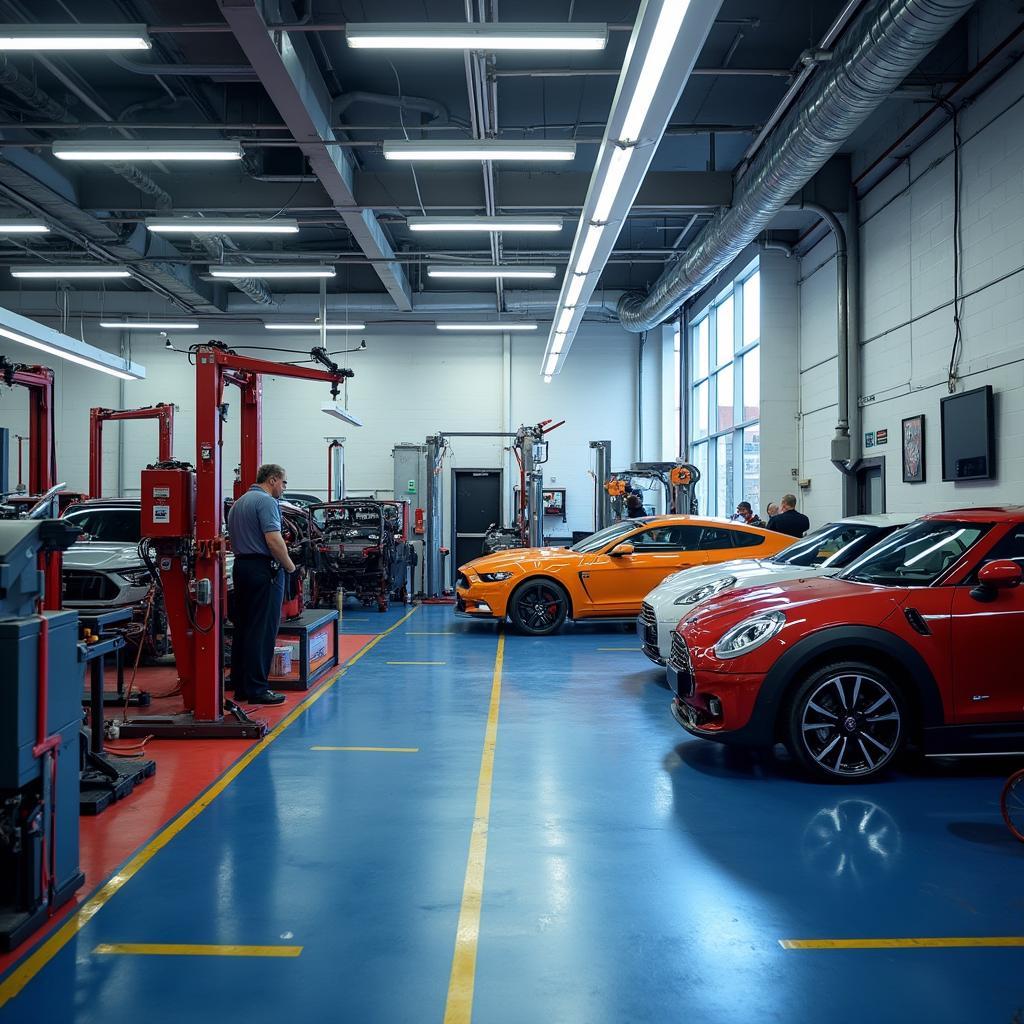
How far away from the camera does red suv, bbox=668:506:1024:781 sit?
448 centimetres

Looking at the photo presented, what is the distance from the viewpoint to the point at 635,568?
32.8ft

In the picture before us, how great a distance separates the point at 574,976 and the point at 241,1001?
1.03 m

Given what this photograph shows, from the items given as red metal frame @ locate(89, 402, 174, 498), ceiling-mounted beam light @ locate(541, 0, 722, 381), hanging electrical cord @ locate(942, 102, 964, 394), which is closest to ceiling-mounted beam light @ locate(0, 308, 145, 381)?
red metal frame @ locate(89, 402, 174, 498)

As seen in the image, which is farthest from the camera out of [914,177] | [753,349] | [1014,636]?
[753,349]

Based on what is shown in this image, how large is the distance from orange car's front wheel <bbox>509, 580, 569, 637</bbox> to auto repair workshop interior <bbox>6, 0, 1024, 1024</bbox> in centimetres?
6

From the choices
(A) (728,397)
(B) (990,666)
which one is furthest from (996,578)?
(A) (728,397)

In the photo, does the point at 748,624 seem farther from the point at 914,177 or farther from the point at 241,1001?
the point at 914,177

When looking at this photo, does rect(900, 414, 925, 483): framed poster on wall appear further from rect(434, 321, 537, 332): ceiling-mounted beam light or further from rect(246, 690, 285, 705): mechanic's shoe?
rect(434, 321, 537, 332): ceiling-mounted beam light

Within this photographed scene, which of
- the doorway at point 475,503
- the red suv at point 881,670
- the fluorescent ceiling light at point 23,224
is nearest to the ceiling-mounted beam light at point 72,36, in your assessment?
the fluorescent ceiling light at point 23,224

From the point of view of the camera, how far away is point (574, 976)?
2.70 meters

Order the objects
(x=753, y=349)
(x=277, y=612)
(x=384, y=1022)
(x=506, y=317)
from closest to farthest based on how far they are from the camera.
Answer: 1. (x=384, y=1022)
2. (x=277, y=612)
3. (x=753, y=349)
4. (x=506, y=317)

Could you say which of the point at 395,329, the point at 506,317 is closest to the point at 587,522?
the point at 506,317

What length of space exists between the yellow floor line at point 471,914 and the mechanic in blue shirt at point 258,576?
6.85 ft

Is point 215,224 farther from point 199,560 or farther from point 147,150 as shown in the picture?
point 199,560
